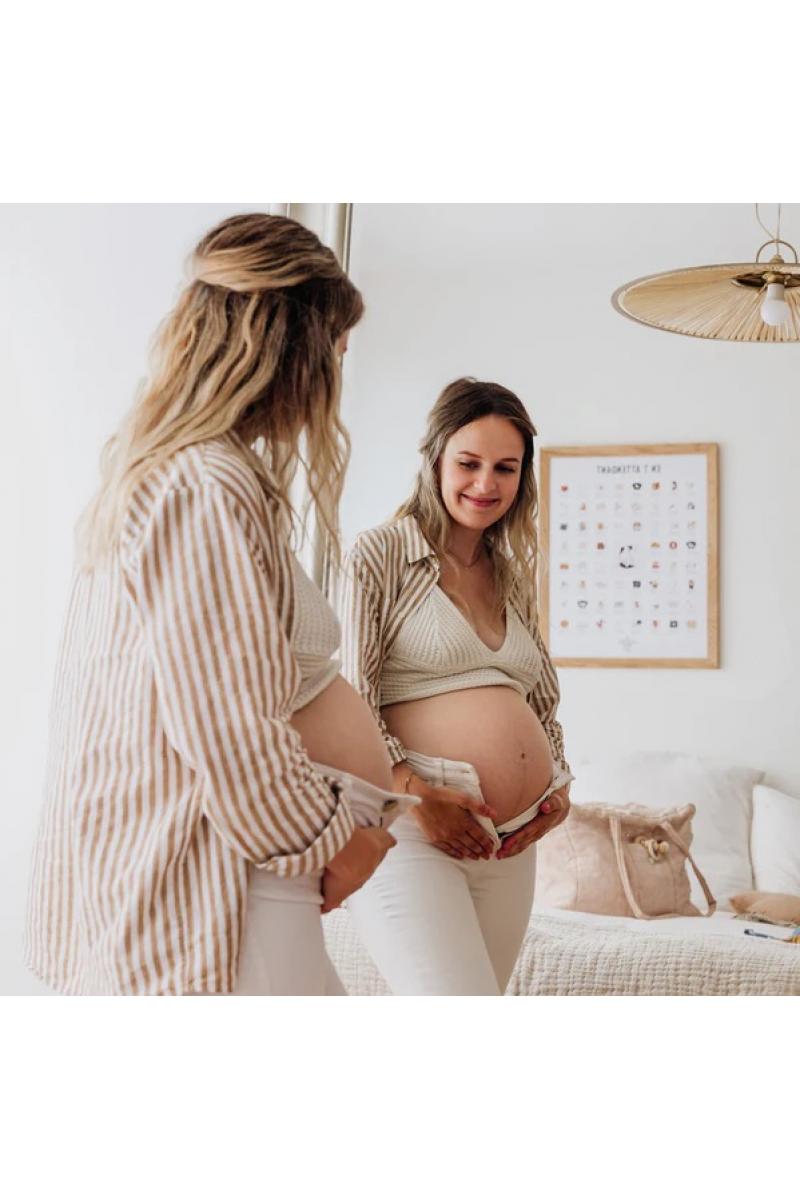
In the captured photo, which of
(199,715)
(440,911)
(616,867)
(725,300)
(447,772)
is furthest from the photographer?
(616,867)

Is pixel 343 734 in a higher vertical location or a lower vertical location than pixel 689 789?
higher

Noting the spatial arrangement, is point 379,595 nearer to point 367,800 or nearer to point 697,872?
point 367,800

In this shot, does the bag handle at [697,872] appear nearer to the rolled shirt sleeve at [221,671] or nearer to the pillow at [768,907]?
the pillow at [768,907]

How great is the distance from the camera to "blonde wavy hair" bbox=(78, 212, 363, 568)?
1.04 metres

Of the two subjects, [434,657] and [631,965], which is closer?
[434,657]

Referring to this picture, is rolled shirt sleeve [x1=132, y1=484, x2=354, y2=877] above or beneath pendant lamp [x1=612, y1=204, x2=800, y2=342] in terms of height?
beneath

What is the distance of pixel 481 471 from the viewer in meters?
1.67

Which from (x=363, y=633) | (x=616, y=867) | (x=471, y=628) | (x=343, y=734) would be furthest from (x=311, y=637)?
(x=616, y=867)

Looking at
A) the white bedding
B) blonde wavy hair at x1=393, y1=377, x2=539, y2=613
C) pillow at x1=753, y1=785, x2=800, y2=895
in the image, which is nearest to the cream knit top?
blonde wavy hair at x1=393, y1=377, x2=539, y2=613

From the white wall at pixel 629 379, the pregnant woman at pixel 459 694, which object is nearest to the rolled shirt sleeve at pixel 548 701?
the pregnant woman at pixel 459 694

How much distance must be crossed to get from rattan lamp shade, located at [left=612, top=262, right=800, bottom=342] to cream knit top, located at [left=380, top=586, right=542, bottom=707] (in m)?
0.69

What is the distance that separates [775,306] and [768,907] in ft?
3.59

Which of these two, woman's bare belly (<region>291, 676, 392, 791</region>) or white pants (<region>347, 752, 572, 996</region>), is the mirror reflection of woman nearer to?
woman's bare belly (<region>291, 676, 392, 791</region>)
